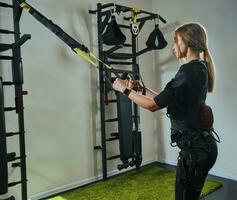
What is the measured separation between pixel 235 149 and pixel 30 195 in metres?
2.54

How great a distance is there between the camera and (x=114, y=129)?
13.4 feet

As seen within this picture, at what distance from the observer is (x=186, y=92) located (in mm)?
1720

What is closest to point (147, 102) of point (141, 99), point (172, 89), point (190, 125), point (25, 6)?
point (141, 99)

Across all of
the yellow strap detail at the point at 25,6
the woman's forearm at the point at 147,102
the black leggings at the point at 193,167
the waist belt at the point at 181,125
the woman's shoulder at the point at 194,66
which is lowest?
the black leggings at the point at 193,167

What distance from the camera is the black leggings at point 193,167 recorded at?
173 centimetres

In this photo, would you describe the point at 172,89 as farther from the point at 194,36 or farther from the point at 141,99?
the point at 194,36

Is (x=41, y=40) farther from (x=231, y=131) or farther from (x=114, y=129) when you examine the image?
(x=231, y=131)

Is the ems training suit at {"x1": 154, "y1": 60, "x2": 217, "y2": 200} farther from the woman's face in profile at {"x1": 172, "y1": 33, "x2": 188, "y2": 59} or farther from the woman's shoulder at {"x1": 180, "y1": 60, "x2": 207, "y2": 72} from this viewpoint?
the woman's face in profile at {"x1": 172, "y1": 33, "x2": 188, "y2": 59}

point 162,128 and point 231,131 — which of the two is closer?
point 231,131

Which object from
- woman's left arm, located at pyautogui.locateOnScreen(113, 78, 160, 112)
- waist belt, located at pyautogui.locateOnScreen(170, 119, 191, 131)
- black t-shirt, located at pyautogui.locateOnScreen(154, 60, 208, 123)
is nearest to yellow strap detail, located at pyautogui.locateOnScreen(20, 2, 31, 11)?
woman's left arm, located at pyautogui.locateOnScreen(113, 78, 160, 112)

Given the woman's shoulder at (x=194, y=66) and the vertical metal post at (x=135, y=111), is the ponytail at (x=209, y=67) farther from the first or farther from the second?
the vertical metal post at (x=135, y=111)

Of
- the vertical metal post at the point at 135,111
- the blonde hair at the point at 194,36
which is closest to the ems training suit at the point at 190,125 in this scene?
the blonde hair at the point at 194,36

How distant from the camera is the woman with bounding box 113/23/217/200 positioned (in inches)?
68.1

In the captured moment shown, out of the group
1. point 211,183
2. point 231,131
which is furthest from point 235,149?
point 211,183
